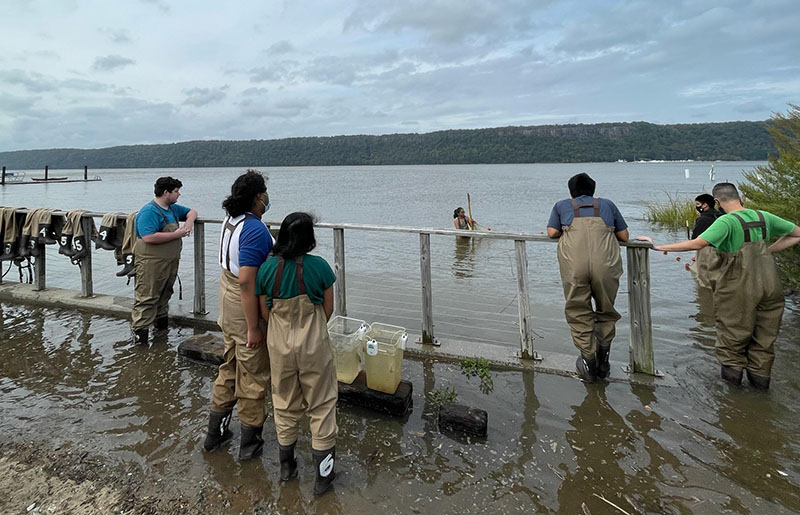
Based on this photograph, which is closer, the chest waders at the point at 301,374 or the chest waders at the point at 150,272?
the chest waders at the point at 301,374

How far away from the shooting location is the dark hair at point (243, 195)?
2.88 m

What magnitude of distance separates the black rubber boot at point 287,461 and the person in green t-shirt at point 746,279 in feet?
11.1

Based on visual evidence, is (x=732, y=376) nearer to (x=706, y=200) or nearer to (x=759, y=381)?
A: (x=759, y=381)

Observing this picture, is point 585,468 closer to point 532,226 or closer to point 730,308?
point 730,308

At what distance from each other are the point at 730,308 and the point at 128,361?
19.2ft

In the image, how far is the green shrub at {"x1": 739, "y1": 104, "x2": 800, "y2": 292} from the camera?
258 inches

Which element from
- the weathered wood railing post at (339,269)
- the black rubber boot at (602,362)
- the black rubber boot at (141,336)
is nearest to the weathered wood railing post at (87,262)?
the black rubber boot at (141,336)

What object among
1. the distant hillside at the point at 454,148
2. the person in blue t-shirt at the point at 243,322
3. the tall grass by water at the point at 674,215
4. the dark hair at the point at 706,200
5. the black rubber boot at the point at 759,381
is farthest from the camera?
the distant hillside at the point at 454,148

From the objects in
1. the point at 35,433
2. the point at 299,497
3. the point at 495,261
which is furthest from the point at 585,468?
the point at 495,261

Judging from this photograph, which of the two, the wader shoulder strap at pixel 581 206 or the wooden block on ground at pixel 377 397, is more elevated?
the wader shoulder strap at pixel 581 206

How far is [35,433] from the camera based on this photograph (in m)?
3.23

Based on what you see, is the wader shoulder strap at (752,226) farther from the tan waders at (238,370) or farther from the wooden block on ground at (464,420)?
the tan waders at (238,370)

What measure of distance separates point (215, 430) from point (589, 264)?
10.7 feet

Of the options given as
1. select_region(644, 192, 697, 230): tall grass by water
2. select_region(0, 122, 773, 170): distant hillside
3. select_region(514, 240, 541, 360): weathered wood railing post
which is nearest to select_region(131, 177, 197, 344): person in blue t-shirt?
select_region(514, 240, 541, 360): weathered wood railing post
